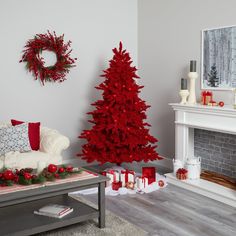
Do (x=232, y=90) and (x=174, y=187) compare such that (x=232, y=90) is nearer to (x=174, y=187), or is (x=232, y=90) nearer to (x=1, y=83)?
(x=174, y=187)

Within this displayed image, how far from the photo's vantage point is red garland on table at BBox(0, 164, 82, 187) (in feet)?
9.23

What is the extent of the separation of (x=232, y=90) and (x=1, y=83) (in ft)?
9.24

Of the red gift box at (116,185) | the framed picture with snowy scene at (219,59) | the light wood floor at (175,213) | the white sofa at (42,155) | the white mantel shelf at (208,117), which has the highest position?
the framed picture with snowy scene at (219,59)

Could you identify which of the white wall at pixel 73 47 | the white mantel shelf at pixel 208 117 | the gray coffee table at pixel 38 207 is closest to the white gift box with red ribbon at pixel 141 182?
the white mantel shelf at pixel 208 117

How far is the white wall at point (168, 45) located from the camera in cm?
448

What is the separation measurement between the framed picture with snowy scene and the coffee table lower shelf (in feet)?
7.27

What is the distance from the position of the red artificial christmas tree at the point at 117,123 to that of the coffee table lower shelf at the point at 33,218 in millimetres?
1290

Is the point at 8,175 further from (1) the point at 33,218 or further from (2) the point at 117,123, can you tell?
(2) the point at 117,123

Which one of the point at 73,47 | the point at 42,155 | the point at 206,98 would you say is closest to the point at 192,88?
the point at 206,98

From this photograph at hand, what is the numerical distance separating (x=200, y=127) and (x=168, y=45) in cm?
145

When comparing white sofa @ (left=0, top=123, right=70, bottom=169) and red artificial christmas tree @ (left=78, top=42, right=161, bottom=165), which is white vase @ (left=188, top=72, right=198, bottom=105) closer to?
red artificial christmas tree @ (left=78, top=42, right=161, bottom=165)

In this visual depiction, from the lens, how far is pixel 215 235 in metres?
2.96

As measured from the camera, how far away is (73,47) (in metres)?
5.13

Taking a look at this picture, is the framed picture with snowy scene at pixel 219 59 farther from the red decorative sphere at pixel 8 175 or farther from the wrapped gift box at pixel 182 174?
the red decorative sphere at pixel 8 175
